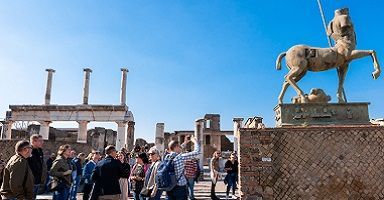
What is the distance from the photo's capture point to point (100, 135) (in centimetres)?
4062

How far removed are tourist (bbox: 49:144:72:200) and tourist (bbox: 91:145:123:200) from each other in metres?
2.11

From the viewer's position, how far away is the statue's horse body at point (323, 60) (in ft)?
30.3

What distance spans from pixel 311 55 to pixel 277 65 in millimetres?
1055

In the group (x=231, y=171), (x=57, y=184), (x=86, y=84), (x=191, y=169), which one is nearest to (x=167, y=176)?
(x=191, y=169)

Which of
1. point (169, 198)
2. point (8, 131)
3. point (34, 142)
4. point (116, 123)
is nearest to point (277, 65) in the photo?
point (169, 198)

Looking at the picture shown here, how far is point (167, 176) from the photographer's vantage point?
5.68 m

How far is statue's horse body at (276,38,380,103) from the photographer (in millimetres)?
9234

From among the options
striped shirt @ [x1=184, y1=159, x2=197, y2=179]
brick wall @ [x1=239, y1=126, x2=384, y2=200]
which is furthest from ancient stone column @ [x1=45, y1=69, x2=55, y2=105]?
brick wall @ [x1=239, y1=126, x2=384, y2=200]

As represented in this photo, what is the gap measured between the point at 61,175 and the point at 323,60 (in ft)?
22.6

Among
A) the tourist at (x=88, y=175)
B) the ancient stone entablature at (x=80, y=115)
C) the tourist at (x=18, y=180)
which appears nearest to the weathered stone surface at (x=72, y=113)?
the ancient stone entablature at (x=80, y=115)

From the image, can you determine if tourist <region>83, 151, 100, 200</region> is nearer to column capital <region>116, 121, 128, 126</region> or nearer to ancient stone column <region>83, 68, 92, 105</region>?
column capital <region>116, 121, 128, 126</region>

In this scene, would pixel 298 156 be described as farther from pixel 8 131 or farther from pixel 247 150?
pixel 8 131

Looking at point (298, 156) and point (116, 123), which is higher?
point (116, 123)

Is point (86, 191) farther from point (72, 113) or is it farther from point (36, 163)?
point (72, 113)
